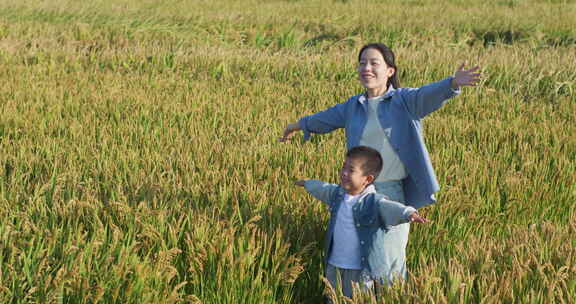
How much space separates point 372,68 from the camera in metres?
2.34

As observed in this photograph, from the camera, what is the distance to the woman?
2.31 meters

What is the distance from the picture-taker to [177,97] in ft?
16.9

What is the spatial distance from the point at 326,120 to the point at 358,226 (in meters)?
0.64

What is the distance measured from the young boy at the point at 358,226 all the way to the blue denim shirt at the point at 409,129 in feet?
0.71

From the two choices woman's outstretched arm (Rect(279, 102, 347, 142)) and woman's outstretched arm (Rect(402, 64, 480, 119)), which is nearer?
woman's outstretched arm (Rect(402, 64, 480, 119))

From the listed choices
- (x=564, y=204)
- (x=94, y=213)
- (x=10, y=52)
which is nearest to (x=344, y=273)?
(x=94, y=213)

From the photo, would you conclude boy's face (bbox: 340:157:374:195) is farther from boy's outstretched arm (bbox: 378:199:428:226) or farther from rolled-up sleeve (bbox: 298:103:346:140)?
rolled-up sleeve (bbox: 298:103:346:140)

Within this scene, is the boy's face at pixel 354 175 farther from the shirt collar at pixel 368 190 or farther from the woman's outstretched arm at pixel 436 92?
the woman's outstretched arm at pixel 436 92

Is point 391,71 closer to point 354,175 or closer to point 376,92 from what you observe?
point 376,92

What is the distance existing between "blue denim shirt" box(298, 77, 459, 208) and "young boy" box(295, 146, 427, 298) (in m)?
0.22

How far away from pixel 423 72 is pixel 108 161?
4532mm

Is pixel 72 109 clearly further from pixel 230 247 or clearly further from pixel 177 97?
pixel 230 247

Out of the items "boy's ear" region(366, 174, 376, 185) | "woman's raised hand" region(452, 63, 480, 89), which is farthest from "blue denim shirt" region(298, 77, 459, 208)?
"boy's ear" region(366, 174, 376, 185)

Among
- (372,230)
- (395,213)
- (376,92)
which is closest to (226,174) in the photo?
(376,92)
